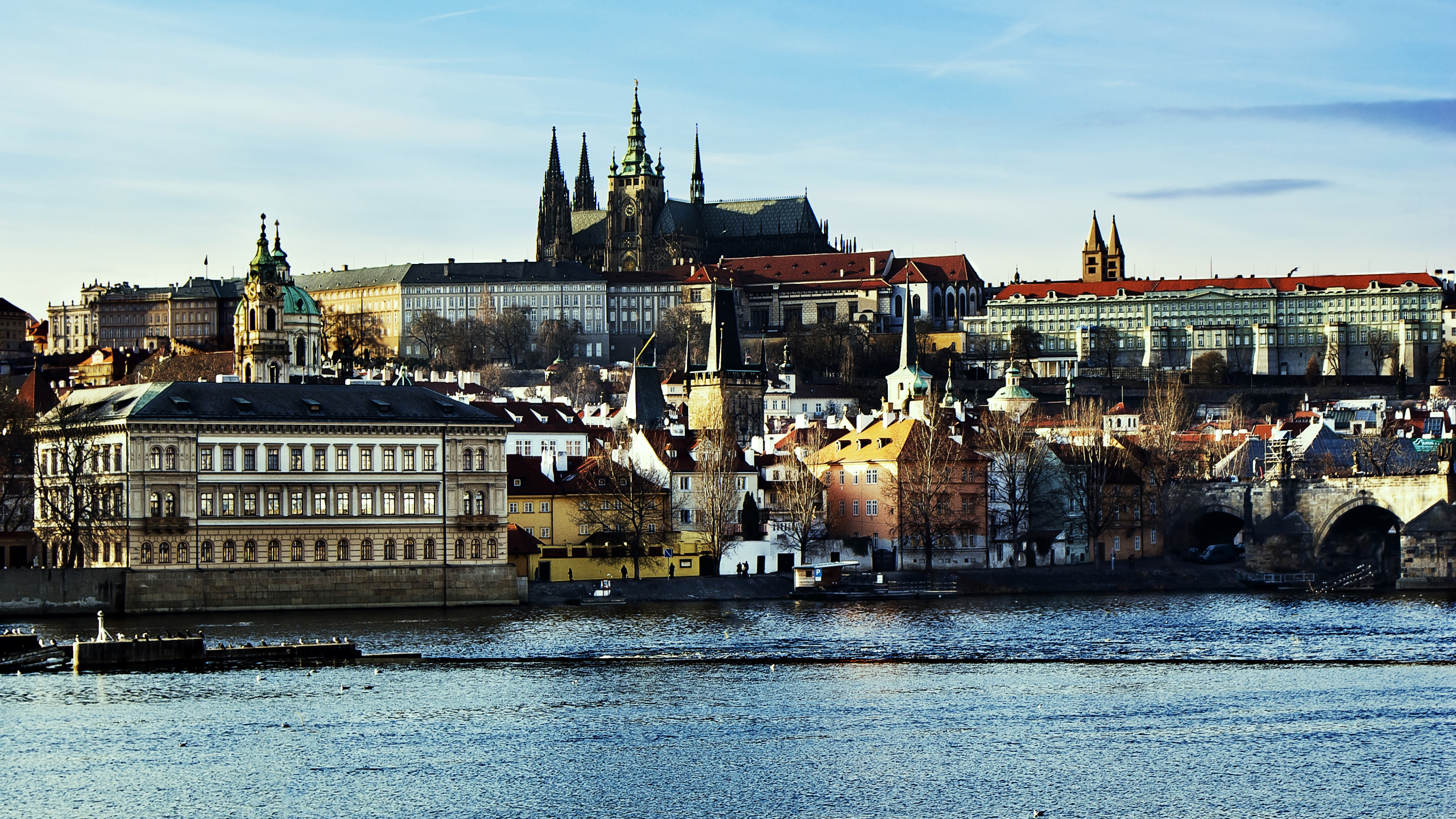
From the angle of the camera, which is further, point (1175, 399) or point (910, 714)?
point (1175, 399)

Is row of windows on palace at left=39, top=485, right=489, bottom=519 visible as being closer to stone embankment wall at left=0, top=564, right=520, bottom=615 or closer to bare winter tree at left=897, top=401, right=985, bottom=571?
stone embankment wall at left=0, top=564, right=520, bottom=615

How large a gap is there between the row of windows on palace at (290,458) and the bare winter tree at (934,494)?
17117 mm

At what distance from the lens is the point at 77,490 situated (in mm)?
69500

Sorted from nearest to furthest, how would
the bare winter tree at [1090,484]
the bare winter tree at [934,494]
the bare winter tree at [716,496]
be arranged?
the bare winter tree at [716,496], the bare winter tree at [934,494], the bare winter tree at [1090,484]

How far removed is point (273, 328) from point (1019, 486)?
36.1 m

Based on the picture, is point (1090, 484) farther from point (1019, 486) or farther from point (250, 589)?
point (250, 589)

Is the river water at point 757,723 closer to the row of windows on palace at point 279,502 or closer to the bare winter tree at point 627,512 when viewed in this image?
the row of windows on palace at point 279,502

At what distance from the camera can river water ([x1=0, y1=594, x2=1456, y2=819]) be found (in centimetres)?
4069

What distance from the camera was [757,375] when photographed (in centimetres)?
12438

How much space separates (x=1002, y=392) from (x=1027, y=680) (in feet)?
329

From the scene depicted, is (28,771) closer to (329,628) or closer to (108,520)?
(329,628)

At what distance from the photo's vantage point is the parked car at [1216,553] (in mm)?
88062

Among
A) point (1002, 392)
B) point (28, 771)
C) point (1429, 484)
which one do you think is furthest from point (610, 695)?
point (1002, 392)

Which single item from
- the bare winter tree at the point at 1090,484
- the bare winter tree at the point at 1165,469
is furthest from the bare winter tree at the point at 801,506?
the bare winter tree at the point at 1165,469
